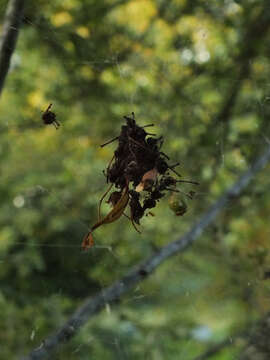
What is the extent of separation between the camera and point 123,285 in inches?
70.2

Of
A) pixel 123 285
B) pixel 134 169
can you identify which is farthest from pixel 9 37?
pixel 123 285

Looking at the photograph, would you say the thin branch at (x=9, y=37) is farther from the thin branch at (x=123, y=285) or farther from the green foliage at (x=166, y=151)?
the green foliage at (x=166, y=151)

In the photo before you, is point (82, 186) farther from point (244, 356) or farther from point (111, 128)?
point (244, 356)

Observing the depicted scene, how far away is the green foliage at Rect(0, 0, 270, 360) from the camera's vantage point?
2.86 meters

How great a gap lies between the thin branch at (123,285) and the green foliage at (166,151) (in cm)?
48

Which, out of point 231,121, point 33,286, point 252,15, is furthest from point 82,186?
point 252,15

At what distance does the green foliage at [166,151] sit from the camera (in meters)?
2.86

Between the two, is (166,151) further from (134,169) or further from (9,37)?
(134,169)

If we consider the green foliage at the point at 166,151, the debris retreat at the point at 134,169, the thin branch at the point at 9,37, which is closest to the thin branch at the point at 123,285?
the green foliage at the point at 166,151

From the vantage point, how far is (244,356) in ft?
5.19

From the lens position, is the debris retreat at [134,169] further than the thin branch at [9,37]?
No

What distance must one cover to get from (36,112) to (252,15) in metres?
1.77

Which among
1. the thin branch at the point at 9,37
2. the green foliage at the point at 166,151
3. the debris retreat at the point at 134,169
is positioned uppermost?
the green foliage at the point at 166,151

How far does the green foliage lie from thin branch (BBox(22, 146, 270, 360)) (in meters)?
0.48
